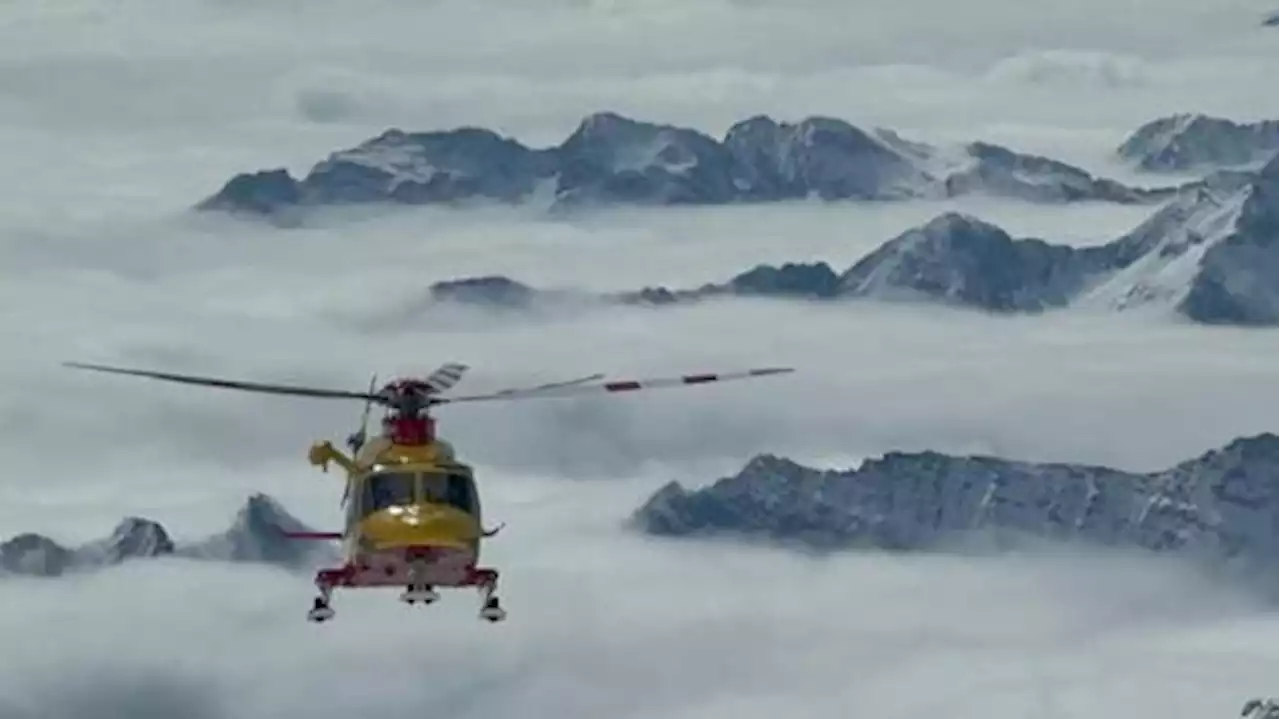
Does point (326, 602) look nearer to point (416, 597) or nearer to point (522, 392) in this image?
point (416, 597)

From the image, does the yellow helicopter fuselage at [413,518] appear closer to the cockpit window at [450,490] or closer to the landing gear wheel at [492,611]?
the cockpit window at [450,490]

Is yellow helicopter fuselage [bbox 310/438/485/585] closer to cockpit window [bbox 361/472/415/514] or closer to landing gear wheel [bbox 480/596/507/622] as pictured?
cockpit window [bbox 361/472/415/514]

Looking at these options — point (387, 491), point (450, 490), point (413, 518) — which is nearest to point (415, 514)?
point (413, 518)

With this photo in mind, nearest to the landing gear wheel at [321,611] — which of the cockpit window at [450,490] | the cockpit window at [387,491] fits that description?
the cockpit window at [387,491]

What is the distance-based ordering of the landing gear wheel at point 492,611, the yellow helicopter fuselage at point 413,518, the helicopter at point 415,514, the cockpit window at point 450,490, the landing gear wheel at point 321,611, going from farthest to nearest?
A: the cockpit window at point 450,490 < the landing gear wheel at point 321,611 < the yellow helicopter fuselage at point 413,518 < the helicopter at point 415,514 < the landing gear wheel at point 492,611

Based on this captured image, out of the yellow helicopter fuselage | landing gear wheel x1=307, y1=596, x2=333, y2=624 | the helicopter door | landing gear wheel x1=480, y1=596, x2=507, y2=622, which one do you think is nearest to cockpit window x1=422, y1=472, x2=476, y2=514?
the yellow helicopter fuselage

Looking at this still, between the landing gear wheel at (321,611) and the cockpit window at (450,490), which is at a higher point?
the cockpit window at (450,490)
